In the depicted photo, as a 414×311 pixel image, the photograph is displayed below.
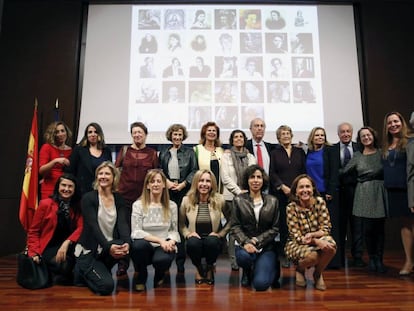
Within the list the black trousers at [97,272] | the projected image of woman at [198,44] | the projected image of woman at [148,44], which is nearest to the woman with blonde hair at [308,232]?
the black trousers at [97,272]

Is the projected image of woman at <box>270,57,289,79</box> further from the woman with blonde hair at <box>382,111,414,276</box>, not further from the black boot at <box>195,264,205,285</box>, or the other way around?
the black boot at <box>195,264,205,285</box>

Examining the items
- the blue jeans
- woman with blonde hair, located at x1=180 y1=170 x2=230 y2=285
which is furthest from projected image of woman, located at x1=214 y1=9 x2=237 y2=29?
the blue jeans

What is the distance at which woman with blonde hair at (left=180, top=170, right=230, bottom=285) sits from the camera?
253 cm

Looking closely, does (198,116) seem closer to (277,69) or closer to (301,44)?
(277,69)

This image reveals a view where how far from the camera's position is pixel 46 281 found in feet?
8.03

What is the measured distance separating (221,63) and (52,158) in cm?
234

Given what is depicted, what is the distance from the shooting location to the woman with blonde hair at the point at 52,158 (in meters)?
3.18

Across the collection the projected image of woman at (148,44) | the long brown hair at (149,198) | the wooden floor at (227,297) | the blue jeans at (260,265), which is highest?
the projected image of woman at (148,44)

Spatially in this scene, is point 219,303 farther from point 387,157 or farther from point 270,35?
point 270,35

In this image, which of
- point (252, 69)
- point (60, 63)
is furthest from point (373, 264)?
point (60, 63)

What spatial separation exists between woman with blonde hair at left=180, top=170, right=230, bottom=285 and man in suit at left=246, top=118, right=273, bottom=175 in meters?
0.76

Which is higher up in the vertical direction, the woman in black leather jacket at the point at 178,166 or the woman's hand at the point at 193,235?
the woman in black leather jacket at the point at 178,166

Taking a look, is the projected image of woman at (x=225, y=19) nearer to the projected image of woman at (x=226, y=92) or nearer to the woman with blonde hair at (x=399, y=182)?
the projected image of woman at (x=226, y=92)

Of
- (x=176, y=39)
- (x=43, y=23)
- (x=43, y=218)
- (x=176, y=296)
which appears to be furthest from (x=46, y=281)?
(x=43, y=23)
